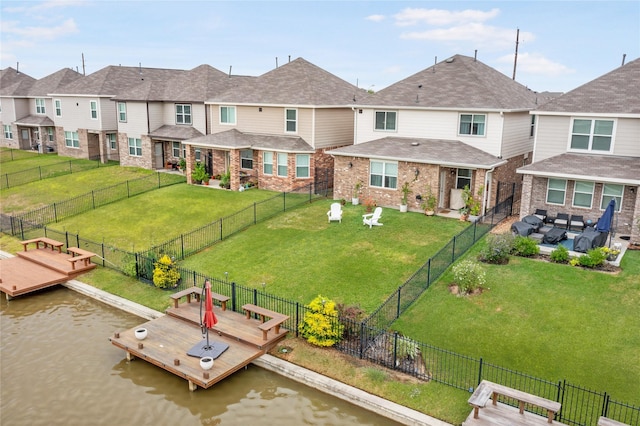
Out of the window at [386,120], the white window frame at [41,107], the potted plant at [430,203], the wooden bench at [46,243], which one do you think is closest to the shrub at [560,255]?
the potted plant at [430,203]

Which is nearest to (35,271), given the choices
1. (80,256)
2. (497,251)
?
(80,256)

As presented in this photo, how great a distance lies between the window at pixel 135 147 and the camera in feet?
130

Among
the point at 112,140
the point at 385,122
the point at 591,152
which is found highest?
the point at 385,122

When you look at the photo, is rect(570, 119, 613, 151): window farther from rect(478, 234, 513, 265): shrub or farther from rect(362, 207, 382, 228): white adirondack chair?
rect(362, 207, 382, 228): white adirondack chair

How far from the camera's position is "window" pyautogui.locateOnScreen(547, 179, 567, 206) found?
897 inches

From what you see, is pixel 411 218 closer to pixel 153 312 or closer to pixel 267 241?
pixel 267 241

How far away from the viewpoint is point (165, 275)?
18750 mm

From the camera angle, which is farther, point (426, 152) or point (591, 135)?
point (426, 152)

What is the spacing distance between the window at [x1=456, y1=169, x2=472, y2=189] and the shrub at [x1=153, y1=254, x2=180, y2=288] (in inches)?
606

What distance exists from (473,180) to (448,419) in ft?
54.6

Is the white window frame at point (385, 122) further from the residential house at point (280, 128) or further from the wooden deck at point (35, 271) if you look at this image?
the wooden deck at point (35, 271)

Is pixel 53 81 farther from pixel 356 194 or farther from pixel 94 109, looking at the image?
Answer: pixel 356 194

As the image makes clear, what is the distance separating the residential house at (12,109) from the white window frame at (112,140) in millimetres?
15076

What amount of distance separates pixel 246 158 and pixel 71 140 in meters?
21.9
